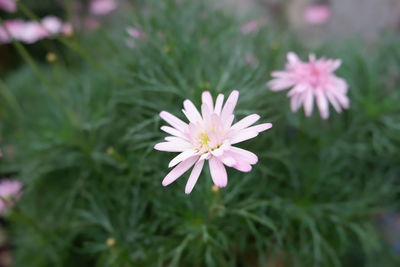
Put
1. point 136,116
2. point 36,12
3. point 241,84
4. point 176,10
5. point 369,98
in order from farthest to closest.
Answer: point 36,12, point 176,10, point 369,98, point 136,116, point 241,84

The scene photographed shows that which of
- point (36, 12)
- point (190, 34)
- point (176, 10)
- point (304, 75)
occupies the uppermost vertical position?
point (36, 12)

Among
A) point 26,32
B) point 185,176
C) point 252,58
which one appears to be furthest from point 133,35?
point 26,32

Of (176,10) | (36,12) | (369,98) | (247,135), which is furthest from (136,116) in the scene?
(36,12)

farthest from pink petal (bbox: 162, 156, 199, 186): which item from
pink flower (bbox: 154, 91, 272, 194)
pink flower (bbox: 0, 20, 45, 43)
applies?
pink flower (bbox: 0, 20, 45, 43)

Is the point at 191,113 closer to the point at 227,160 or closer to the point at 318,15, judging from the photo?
the point at 227,160

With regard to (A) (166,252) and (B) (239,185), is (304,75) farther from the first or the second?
(A) (166,252)

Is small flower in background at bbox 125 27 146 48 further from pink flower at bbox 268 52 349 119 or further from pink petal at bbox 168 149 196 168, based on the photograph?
pink petal at bbox 168 149 196 168

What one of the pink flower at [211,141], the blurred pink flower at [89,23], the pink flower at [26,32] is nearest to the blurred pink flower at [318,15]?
the blurred pink flower at [89,23]
